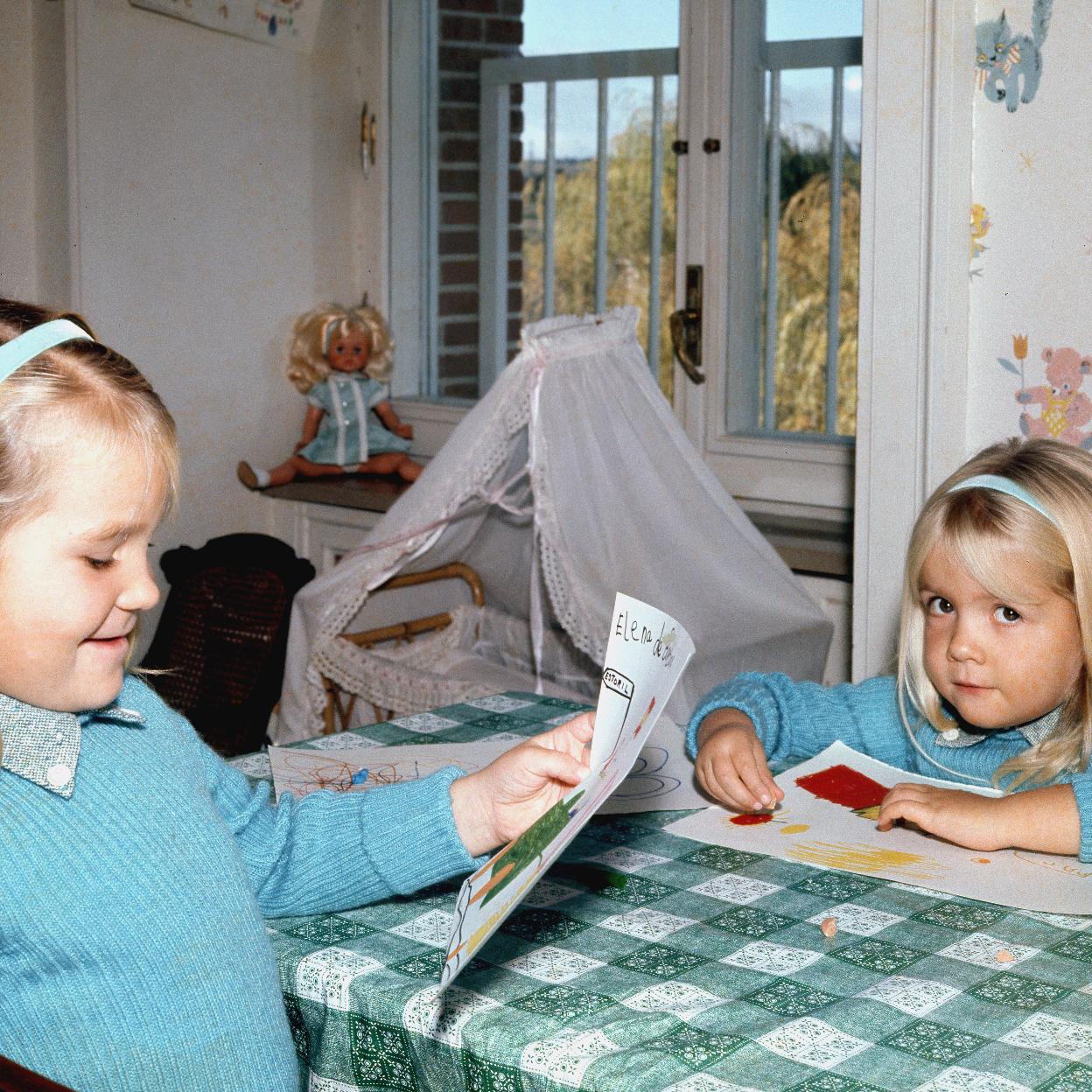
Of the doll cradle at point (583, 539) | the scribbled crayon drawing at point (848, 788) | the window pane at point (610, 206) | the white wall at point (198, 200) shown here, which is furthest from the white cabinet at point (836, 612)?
the white wall at point (198, 200)

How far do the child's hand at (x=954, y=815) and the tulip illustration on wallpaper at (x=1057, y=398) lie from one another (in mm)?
589

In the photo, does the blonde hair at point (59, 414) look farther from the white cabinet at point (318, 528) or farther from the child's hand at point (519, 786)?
the white cabinet at point (318, 528)

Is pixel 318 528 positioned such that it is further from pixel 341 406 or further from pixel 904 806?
pixel 904 806

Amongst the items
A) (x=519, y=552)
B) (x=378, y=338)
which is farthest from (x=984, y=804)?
(x=378, y=338)

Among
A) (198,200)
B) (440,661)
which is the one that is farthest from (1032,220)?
(198,200)

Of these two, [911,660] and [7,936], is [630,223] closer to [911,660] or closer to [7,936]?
[911,660]

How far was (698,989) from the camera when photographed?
96 centimetres

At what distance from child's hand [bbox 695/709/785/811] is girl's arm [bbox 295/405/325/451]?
2267 mm

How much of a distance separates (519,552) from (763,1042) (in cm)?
205

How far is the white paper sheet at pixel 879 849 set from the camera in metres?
1.12

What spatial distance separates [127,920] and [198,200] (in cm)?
265

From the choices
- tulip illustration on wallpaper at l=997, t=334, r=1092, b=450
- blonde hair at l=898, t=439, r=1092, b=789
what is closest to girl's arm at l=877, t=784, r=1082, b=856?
blonde hair at l=898, t=439, r=1092, b=789

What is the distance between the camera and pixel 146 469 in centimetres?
95

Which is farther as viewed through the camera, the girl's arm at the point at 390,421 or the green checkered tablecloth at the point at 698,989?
the girl's arm at the point at 390,421
